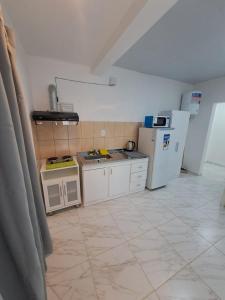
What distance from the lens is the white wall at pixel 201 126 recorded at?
311 centimetres

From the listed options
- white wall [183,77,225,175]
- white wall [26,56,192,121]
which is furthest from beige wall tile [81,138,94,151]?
white wall [183,77,225,175]

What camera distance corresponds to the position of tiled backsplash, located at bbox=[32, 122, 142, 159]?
2240 mm

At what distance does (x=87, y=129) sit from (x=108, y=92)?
0.88 m

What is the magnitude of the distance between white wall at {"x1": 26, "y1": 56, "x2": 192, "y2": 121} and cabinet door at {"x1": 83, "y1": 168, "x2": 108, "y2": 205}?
3.61 ft

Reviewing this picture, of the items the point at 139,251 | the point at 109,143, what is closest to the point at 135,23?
the point at 109,143

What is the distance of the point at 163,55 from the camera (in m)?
2.04

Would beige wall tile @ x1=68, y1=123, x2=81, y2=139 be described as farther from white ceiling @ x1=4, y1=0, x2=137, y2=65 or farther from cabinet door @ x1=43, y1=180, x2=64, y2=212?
white ceiling @ x1=4, y1=0, x2=137, y2=65

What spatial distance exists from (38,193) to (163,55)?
2.52 meters

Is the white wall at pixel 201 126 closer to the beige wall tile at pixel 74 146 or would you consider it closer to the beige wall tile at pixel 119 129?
the beige wall tile at pixel 119 129

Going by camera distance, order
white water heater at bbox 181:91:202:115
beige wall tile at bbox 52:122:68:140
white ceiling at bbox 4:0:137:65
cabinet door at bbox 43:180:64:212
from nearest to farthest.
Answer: white ceiling at bbox 4:0:137:65 < cabinet door at bbox 43:180:64:212 < beige wall tile at bbox 52:122:68:140 < white water heater at bbox 181:91:202:115

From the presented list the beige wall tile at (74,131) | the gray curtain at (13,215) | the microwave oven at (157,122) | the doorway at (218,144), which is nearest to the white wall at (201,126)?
the doorway at (218,144)

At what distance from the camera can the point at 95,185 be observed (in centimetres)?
223

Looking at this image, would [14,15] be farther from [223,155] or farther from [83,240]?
[223,155]

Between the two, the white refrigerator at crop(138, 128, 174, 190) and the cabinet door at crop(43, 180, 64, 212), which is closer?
the cabinet door at crop(43, 180, 64, 212)
